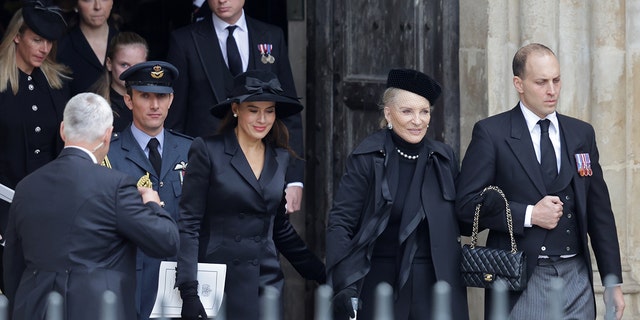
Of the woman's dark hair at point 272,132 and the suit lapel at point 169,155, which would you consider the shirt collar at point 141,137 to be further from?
the woman's dark hair at point 272,132

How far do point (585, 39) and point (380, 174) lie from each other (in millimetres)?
1748

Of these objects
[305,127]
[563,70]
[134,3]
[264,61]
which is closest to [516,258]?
[563,70]

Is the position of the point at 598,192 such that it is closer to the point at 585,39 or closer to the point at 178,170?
the point at 585,39

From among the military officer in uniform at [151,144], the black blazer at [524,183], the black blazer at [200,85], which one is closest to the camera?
the black blazer at [524,183]

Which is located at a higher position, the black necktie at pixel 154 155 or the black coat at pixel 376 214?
the black necktie at pixel 154 155

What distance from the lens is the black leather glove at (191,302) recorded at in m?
6.91

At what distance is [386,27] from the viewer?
887cm

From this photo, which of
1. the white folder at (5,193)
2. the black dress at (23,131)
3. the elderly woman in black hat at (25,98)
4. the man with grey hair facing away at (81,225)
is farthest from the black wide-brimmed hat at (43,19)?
the man with grey hair facing away at (81,225)

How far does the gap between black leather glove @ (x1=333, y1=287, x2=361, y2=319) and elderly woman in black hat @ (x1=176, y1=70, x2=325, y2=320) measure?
0.42 m

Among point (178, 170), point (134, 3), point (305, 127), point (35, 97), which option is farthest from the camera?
point (134, 3)

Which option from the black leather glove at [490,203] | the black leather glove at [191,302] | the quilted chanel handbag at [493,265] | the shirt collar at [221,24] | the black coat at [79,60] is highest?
the shirt collar at [221,24]

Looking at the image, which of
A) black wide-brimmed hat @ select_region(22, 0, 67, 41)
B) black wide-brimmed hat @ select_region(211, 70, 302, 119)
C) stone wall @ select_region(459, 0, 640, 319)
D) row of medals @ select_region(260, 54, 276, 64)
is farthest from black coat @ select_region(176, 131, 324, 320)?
stone wall @ select_region(459, 0, 640, 319)

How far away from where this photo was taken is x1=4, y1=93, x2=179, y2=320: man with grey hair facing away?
6.20m

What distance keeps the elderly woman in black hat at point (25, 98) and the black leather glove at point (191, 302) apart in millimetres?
1394
